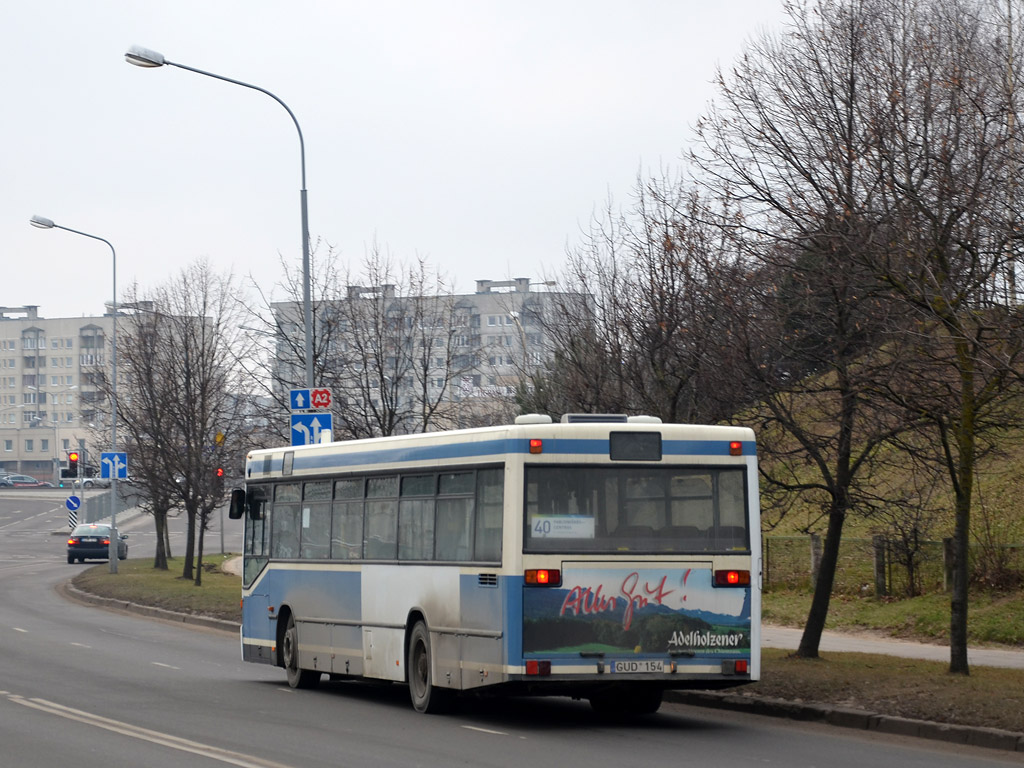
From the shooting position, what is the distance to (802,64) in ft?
58.1

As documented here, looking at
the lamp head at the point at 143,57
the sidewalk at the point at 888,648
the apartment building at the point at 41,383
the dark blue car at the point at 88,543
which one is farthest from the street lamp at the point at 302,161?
→ the apartment building at the point at 41,383

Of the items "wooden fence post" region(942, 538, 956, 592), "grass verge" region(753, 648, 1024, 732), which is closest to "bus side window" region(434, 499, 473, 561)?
"grass verge" region(753, 648, 1024, 732)

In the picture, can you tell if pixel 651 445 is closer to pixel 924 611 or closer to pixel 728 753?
pixel 728 753

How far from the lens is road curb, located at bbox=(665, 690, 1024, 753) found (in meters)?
12.5

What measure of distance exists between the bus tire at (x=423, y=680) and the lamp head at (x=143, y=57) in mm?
12930

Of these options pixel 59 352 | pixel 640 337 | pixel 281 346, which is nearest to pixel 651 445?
pixel 640 337

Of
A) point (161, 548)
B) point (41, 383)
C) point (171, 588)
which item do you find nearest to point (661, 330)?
point (171, 588)

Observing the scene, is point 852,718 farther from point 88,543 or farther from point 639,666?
point 88,543

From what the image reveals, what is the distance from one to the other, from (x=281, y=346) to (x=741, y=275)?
19.2 metres

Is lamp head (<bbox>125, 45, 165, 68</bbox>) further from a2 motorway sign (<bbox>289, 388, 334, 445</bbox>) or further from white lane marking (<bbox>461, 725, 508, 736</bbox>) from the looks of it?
white lane marking (<bbox>461, 725, 508, 736</bbox>)

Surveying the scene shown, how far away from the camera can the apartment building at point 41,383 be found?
169625 millimetres

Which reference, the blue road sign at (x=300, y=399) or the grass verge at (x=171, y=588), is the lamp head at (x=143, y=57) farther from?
the grass verge at (x=171, y=588)

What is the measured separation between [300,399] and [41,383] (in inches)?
6221

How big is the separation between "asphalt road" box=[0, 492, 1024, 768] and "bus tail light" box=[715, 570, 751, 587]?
1362 mm
